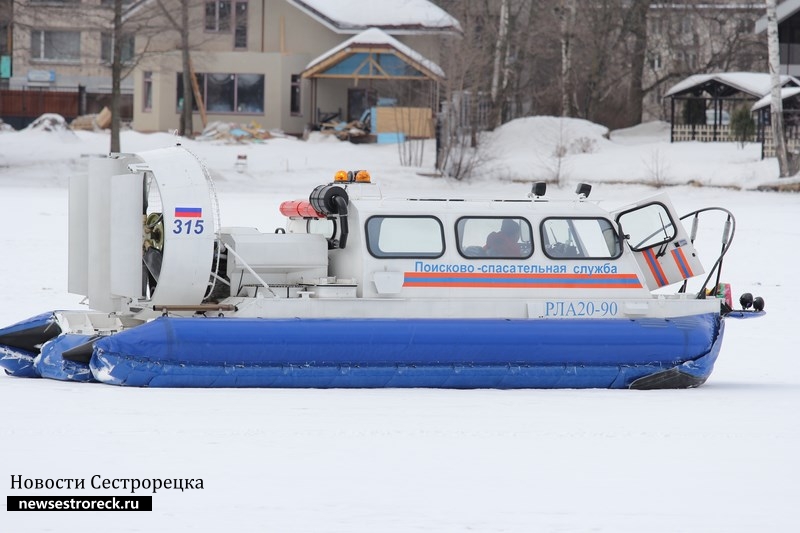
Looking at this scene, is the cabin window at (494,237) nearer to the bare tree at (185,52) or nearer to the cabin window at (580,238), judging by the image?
the cabin window at (580,238)

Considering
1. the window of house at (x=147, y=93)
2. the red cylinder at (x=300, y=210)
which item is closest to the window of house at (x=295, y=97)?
the window of house at (x=147, y=93)

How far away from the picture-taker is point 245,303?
9734 mm

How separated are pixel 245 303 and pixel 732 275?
29.3 ft

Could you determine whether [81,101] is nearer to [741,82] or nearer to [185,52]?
[185,52]

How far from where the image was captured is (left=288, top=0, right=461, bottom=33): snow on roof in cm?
4125

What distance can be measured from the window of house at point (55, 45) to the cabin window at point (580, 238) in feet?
144

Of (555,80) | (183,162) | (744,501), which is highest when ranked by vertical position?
(555,80)

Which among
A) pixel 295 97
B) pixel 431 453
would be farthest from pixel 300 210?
pixel 295 97

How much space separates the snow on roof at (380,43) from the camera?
3853cm

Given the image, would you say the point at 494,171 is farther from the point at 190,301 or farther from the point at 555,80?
the point at 190,301

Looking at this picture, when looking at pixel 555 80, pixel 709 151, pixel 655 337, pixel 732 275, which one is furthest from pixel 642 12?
pixel 655 337

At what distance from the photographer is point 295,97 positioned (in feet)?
139

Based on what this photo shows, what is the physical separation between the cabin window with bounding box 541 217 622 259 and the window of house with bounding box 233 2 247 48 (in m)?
33.3

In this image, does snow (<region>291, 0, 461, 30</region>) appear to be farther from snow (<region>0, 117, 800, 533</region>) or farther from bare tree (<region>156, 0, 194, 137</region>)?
snow (<region>0, 117, 800, 533</region>)
